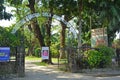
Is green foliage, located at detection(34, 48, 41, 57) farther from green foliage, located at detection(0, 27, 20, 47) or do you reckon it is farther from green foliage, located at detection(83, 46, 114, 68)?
green foliage, located at detection(0, 27, 20, 47)

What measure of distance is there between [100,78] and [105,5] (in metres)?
7.12

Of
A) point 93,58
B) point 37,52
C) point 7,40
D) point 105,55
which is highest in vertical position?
point 37,52

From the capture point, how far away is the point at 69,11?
30547 millimetres

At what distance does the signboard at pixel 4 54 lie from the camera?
61.9 ft

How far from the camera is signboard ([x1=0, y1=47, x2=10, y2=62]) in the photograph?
1886 cm

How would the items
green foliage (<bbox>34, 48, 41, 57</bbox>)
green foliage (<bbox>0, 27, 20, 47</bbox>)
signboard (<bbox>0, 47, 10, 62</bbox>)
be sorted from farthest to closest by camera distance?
green foliage (<bbox>34, 48, 41, 57</bbox>) < green foliage (<bbox>0, 27, 20, 47</bbox>) < signboard (<bbox>0, 47, 10, 62</bbox>)

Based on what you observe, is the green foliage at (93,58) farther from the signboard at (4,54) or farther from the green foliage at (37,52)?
the green foliage at (37,52)

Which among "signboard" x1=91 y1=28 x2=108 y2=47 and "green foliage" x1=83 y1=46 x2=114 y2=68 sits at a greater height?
"signboard" x1=91 y1=28 x2=108 y2=47

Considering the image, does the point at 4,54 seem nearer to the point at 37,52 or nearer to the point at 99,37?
the point at 99,37

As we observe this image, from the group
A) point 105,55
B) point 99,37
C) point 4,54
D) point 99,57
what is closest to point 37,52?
point 99,37

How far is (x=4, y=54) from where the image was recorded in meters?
18.9

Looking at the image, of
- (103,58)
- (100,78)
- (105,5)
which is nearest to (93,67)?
(103,58)

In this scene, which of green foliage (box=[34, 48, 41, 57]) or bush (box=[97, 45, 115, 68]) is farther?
green foliage (box=[34, 48, 41, 57])

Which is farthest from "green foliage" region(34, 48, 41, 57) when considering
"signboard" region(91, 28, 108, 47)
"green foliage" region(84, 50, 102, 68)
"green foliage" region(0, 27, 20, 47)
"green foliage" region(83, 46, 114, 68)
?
"green foliage" region(0, 27, 20, 47)
